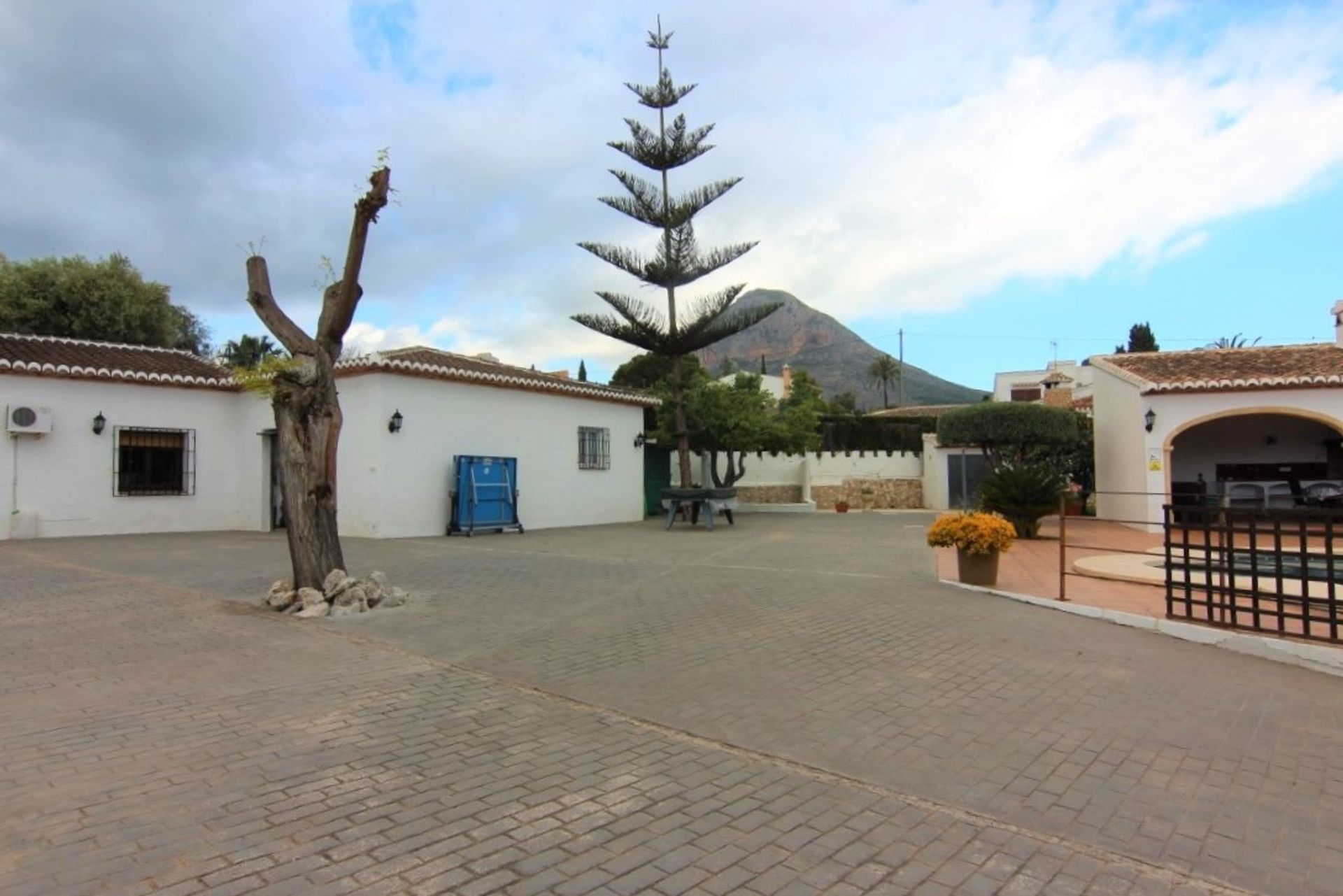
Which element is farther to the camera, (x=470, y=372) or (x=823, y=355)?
(x=823, y=355)

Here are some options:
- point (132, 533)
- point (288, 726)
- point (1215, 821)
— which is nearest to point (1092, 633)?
point (1215, 821)

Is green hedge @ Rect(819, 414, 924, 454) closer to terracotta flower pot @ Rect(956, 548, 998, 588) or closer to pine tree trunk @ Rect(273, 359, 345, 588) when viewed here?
terracotta flower pot @ Rect(956, 548, 998, 588)

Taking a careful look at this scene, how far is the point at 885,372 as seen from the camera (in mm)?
71188

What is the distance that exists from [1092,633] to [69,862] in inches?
269

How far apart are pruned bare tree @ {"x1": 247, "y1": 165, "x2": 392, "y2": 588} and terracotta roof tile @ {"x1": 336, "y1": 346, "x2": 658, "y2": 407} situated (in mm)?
6437

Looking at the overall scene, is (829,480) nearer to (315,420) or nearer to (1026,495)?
(1026,495)

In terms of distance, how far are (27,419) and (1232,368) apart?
24.2 metres

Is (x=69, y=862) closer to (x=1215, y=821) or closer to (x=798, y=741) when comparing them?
(x=798, y=741)

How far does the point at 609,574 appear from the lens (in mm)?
9633

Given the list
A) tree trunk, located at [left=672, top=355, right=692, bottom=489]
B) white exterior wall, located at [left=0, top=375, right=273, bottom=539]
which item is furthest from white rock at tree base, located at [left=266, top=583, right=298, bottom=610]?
tree trunk, located at [left=672, top=355, right=692, bottom=489]

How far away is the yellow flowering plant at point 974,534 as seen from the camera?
8539mm

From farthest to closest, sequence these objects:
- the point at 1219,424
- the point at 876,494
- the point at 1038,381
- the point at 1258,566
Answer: the point at 1038,381
the point at 876,494
the point at 1219,424
the point at 1258,566

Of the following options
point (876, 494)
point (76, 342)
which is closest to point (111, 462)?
point (76, 342)

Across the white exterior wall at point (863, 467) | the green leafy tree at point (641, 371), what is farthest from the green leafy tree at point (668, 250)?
the green leafy tree at point (641, 371)
